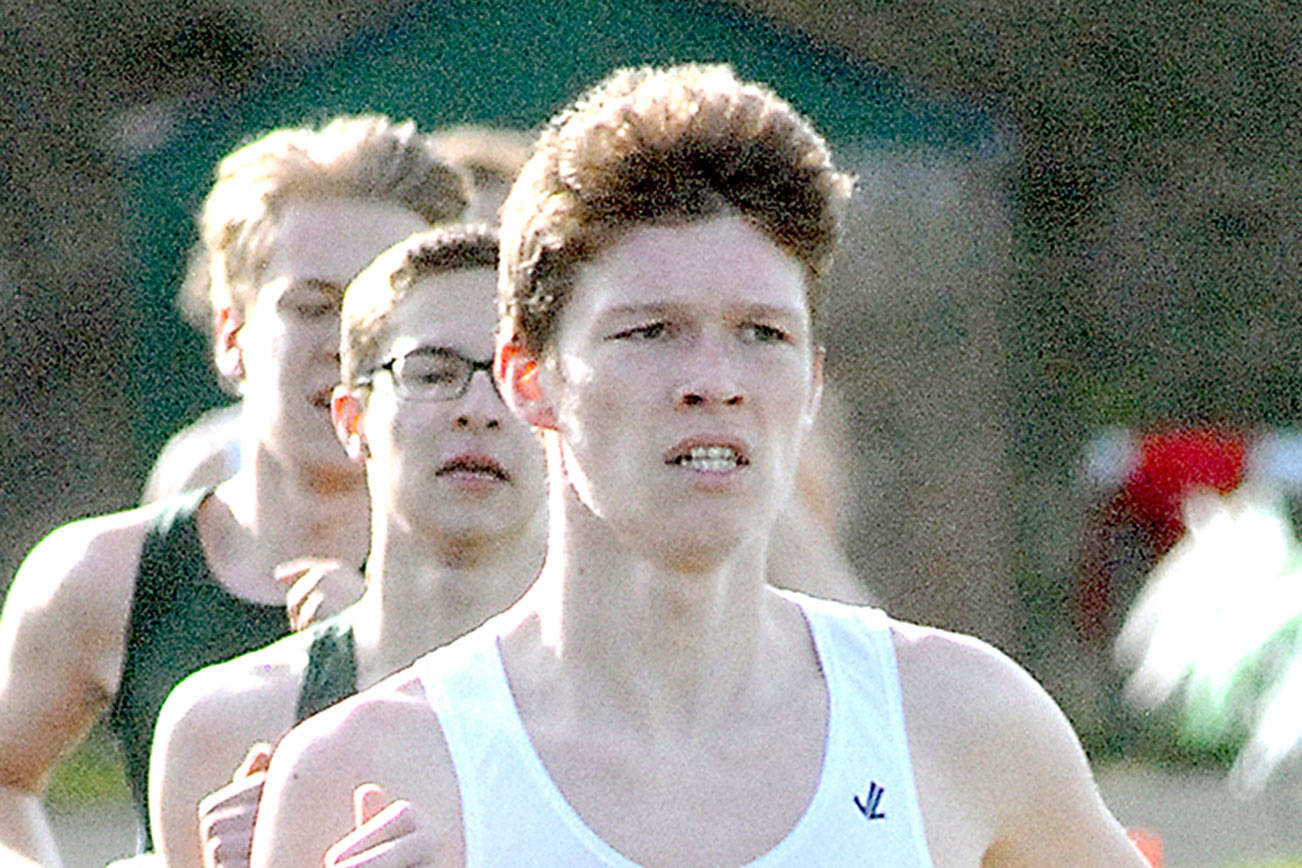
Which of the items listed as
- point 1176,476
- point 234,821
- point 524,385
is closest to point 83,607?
point 234,821

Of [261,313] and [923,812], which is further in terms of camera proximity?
[261,313]

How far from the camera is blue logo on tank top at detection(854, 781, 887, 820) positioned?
265 cm

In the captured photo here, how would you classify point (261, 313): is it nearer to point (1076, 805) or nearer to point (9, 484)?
point (1076, 805)

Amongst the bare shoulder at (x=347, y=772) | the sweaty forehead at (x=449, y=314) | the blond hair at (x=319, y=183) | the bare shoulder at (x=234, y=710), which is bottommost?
the bare shoulder at (x=347, y=772)

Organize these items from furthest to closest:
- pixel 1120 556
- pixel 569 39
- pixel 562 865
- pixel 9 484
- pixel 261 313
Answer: pixel 9 484 < pixel 1120 556 < pixel 569 39 < pixel 261 313 < pixel 562 865

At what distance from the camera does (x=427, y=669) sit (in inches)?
108

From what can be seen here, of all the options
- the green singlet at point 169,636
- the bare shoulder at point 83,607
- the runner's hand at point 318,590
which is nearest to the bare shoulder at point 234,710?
the runner's hand at point 318,590

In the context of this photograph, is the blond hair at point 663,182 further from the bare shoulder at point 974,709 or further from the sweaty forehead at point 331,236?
the sweaty forehead at point 331,236

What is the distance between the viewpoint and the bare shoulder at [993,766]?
8.90 ft

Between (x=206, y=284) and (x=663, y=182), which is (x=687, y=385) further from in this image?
(x=206, y=284)

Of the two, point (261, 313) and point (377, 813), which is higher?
point (261, 313)

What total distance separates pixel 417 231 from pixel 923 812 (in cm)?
184

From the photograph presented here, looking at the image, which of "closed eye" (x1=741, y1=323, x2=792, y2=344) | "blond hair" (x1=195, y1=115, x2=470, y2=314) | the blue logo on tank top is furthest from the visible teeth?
"blond hair" (x1=195, y1=115, x2=470, y2=314)

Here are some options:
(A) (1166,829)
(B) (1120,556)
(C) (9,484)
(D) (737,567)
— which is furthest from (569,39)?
(D) (737,567)
